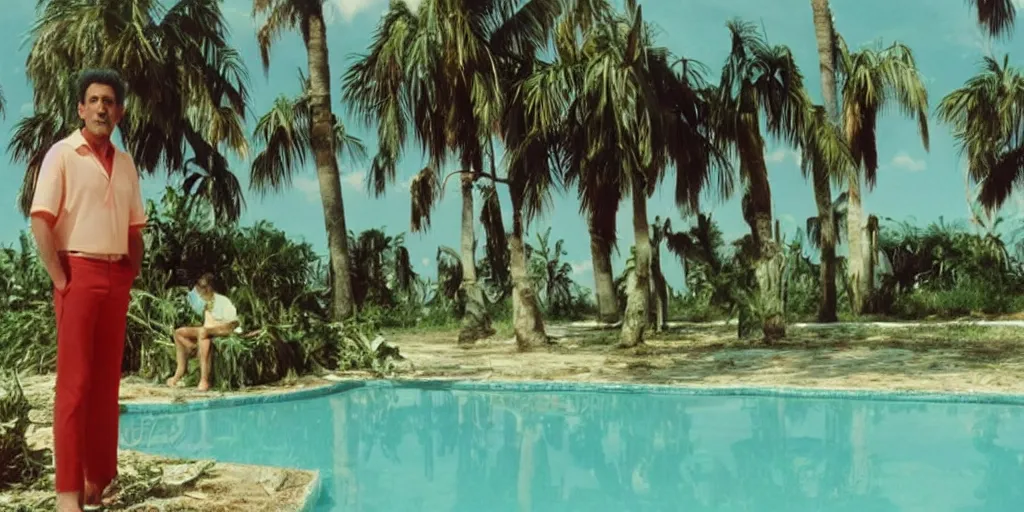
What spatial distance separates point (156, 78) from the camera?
16.8 meters

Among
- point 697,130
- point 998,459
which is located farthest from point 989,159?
point 998,459

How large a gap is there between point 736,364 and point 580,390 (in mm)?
2428

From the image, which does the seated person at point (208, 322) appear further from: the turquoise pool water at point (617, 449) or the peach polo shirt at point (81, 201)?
the peach polo shirt at point (81, 201)

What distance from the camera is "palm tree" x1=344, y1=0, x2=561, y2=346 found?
14656 millimetres

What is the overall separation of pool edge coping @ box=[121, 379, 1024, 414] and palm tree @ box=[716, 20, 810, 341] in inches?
184

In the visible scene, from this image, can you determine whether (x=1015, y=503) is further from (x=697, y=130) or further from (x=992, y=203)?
(x=992, y=203)

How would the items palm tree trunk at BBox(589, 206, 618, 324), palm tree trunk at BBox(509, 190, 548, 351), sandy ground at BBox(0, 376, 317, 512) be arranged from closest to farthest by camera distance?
sandy ground at BBox(0, 376, 317, 512) < palm tree trunk at BBox(509, 190, 548, 351) < palm tree trunk at BBox(589, 206, 618, 324)

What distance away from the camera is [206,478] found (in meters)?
5.76

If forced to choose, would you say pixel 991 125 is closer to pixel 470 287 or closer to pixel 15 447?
pixel 470 287

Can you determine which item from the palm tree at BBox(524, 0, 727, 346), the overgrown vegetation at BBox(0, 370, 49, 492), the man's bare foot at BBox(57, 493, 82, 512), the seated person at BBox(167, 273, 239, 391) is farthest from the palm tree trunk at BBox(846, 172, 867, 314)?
the man's bare foot at BBox(57, 493, 82, 512)

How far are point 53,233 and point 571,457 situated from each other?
4384mm

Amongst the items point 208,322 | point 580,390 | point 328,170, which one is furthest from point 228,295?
point 580,390

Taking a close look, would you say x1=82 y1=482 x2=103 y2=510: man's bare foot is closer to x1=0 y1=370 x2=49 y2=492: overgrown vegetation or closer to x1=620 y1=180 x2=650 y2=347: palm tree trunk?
x1=0 y1=370 x2=49 y2=492: overgrown vegetation

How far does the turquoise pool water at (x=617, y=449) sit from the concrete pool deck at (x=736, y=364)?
52 centimetres
